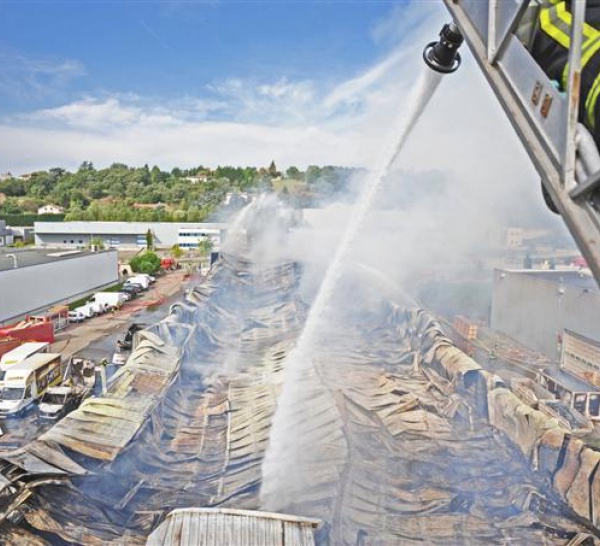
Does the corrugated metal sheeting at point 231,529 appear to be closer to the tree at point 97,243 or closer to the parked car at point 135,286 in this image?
the parked car at point 135,286

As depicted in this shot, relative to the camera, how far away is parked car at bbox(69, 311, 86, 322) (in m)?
20.7

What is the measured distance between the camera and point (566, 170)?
131cm

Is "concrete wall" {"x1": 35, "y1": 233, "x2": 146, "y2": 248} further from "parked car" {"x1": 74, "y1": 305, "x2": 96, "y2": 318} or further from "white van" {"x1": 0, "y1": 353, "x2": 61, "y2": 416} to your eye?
"white van" {"x1": 0, "y1": 353, "x2": 61, "y2": 416}

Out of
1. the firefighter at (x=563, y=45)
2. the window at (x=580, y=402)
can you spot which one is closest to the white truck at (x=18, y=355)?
the window at (x=580, y=402)

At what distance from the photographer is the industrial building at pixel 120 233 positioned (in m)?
42.9

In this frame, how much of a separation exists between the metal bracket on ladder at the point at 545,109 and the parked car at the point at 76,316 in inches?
838

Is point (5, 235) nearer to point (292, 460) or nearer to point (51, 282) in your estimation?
point (51, 282)

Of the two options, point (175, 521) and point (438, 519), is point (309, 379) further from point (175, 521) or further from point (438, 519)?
point (175, 521)

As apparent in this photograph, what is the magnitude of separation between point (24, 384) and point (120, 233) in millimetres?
34993

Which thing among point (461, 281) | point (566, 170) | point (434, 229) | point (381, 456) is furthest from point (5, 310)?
point (566, 170)

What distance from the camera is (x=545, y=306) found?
16.3 metres

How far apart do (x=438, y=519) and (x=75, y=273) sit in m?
24.5

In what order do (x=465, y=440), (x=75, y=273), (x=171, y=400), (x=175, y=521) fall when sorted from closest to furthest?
(x=175, y=521)
(x=465, y=440)
(x=171, y=400)
(x=75, y=273)

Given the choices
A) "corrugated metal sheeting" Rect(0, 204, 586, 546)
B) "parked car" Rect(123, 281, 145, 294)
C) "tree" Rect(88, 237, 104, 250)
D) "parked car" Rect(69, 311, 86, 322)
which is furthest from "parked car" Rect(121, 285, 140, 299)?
"corrugated metal sheeting" Rect(0, 204, 586, 546)
